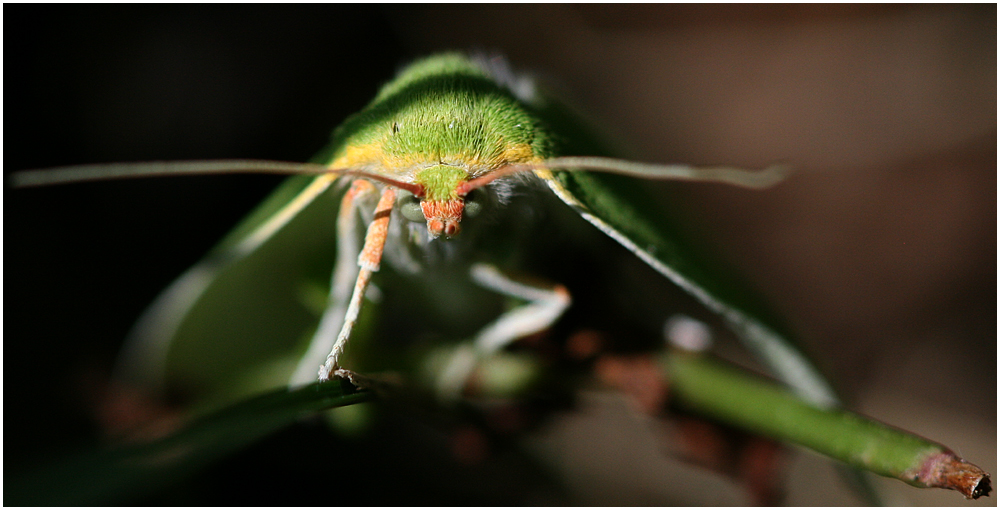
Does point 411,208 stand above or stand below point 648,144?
below

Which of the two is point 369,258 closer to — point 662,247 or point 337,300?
point 337,300

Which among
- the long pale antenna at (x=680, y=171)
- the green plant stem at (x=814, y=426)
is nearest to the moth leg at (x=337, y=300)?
the long pale antenna at (x=680, y=171)

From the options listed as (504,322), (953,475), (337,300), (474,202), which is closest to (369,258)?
(474,202)

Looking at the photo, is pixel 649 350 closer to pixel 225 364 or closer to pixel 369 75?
pixel 225 364

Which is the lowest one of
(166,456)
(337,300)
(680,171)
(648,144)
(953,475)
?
(953,475)

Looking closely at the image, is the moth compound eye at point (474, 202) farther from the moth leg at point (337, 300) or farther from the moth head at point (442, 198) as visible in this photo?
the moth leg at point (337, 300)

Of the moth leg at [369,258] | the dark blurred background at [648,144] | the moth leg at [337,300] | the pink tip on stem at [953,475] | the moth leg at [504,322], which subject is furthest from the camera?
the dark blurred background at [648,144]
